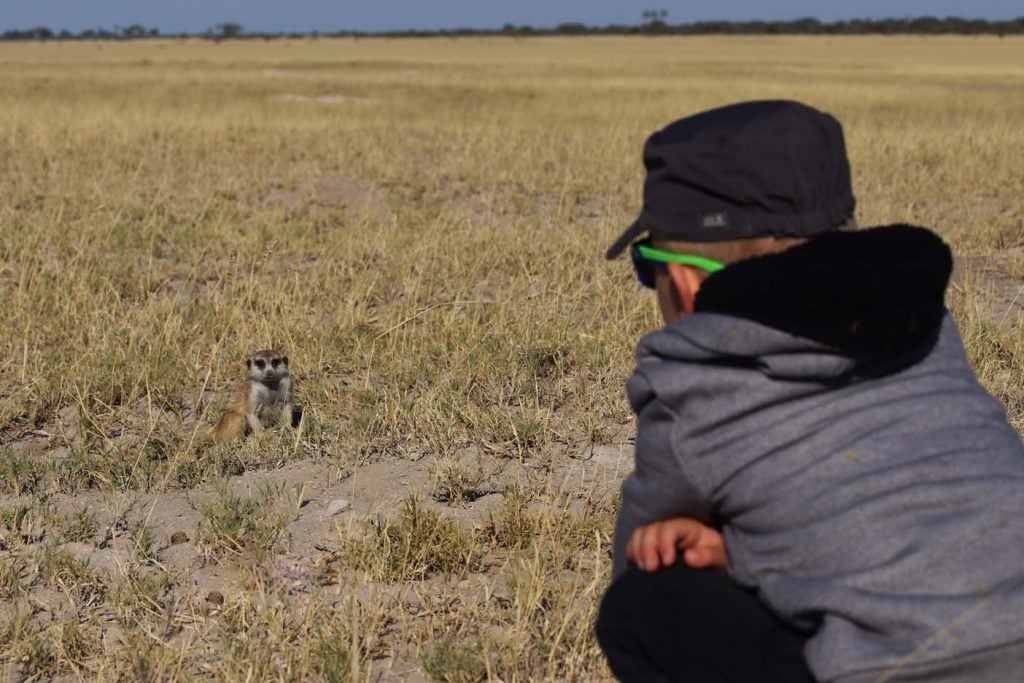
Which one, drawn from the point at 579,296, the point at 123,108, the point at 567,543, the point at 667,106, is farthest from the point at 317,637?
the point at 667,106

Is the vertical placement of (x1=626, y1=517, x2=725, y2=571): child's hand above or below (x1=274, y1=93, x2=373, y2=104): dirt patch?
above

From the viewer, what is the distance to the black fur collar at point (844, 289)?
1.88 m

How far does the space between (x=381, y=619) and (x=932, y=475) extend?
182cm

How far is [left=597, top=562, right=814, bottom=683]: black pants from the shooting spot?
2.03 metres

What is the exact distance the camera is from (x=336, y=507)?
402 centimetres

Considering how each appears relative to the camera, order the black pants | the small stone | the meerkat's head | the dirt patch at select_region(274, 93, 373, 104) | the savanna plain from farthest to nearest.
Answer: the dirt patch at select_region(274, 93, 373, 104)
the meerkat's head
the small stone
the savanna plain
the black pants

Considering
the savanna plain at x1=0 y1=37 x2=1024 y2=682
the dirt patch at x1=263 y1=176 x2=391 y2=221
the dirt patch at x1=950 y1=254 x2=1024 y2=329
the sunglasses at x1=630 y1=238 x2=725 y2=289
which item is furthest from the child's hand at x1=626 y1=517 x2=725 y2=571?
the dirt patch at x1=263 y1=176 x2=391 y2=221

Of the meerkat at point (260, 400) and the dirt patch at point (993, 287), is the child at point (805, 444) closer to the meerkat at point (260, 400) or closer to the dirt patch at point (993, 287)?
the meerkat at point (260, 400)

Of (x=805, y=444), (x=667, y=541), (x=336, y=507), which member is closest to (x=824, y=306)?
(x=805, y=444)

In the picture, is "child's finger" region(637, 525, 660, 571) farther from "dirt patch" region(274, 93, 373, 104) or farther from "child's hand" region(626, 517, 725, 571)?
"dirt patch" region(274, 93, 373, 104)

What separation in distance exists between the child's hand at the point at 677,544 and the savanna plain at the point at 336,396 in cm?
93

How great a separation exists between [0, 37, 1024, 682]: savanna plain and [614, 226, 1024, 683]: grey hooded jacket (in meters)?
1.19

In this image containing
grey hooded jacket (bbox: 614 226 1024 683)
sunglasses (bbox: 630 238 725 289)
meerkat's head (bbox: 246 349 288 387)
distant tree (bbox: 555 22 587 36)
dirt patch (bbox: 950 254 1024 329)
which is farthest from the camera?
distant tree (bbox: 555 22 587 36)

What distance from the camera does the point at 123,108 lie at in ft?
64.4
